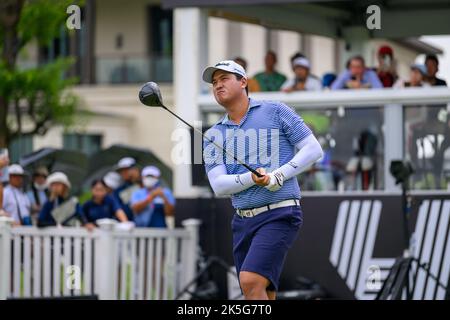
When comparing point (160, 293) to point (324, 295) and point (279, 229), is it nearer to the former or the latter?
point (324, 295)

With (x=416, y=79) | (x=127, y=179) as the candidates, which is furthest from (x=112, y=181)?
(x=416, y=79)

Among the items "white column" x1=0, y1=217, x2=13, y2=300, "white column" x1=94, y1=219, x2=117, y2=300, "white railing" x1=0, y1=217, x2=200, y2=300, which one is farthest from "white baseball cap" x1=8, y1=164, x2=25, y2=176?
"white column" x1=0, y1=217, x2=13, y2=300

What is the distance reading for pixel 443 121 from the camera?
48.8ft

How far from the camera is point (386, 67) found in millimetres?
15641

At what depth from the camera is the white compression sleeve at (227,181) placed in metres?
8.83

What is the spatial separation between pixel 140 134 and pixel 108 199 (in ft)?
88.2

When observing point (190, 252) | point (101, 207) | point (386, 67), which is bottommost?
point (190, 252)

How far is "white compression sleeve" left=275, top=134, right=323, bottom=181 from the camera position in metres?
8.83

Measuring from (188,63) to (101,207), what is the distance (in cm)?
202

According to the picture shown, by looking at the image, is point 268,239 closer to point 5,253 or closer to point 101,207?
point 5,253

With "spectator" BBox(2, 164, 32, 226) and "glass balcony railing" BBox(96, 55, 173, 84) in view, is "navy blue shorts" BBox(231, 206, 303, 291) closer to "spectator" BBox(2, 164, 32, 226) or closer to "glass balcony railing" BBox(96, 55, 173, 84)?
"spectator" BBox(2, 164, 32, 226)

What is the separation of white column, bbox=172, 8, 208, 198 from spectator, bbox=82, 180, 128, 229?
91 cm

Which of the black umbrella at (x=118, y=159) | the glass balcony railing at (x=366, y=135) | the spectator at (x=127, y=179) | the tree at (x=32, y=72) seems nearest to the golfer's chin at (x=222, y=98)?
the glass balcony railing at (x=366, y=135)

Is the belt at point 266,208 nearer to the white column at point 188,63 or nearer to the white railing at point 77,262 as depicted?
the white railing at point 77,262
